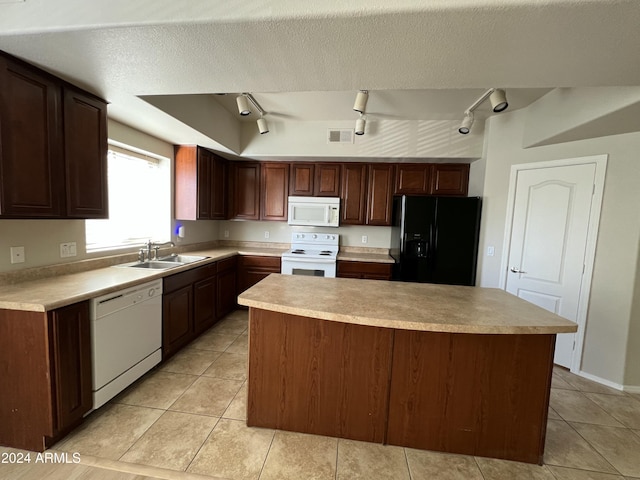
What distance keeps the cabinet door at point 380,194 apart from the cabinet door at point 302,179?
83 cm

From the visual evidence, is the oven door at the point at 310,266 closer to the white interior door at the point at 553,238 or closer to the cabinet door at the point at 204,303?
the cabinet door at the point at 204,303

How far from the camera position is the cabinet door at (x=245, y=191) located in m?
3.99

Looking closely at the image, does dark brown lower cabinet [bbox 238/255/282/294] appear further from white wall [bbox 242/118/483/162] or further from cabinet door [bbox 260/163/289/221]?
white wall [bbox 242/118/483/162]

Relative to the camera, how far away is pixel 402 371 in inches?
62.4

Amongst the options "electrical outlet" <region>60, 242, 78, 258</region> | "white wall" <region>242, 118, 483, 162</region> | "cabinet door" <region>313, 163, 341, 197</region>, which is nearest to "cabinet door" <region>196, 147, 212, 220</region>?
"white wall" <region>242, 118, 483, 162</region>

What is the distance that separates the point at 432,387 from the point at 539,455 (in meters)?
0.72

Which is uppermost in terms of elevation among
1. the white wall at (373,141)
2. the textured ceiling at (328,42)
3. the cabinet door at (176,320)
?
the white wall at (373,141)

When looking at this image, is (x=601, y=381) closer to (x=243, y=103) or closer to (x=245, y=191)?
(x=243, y=103)

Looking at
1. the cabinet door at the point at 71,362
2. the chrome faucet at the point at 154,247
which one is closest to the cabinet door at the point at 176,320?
the chrome faucet at the point at 154,247

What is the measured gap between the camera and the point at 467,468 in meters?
1.52

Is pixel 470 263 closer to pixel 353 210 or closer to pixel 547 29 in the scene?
pixel 353 210

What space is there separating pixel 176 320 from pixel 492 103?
11.6ft

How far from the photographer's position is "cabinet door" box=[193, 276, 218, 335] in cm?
292

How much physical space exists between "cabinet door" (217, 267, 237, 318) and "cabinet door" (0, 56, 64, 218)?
6.23ft
